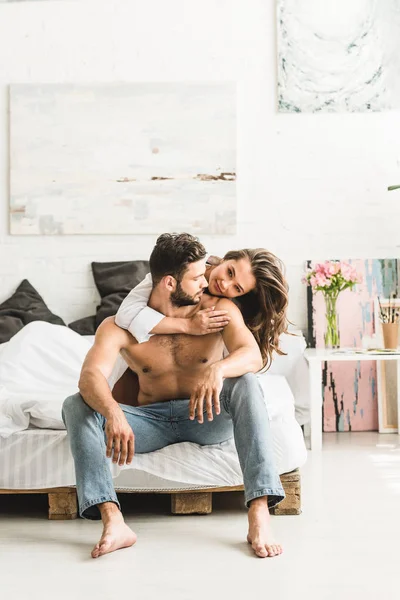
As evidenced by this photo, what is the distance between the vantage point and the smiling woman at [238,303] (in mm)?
2670

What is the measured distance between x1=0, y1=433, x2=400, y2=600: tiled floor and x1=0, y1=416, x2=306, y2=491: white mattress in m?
0.13

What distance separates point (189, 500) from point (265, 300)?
2.33ft

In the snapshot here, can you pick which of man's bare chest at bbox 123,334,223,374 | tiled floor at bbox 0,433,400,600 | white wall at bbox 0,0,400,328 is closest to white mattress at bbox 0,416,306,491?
tiled floor at bbox 0,433,400,600

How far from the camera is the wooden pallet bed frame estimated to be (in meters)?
2.70

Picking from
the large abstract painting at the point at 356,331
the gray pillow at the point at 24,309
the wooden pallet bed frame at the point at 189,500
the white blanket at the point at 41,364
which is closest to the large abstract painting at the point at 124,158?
the gray pillow at the point at 24,309

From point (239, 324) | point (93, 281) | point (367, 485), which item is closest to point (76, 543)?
point (239, 324)

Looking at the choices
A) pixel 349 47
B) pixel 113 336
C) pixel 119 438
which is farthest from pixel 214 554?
pixel 349 47

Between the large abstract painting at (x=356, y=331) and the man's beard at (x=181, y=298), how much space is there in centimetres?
187

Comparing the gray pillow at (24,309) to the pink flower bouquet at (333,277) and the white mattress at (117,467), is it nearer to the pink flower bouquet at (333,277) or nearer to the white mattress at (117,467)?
the pink flower bouquet at (333,277)

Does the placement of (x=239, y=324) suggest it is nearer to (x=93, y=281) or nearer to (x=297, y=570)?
(x=297, y=570)

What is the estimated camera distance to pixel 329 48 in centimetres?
445

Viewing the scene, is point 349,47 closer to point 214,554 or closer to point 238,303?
point 238,303

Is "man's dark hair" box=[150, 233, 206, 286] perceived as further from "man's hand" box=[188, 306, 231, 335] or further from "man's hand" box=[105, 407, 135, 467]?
"man's hand" box=[105, 407, 135, 467]

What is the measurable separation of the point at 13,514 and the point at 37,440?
1.04 ft
